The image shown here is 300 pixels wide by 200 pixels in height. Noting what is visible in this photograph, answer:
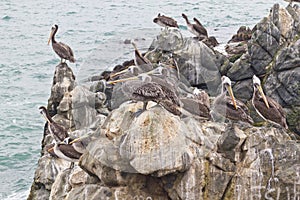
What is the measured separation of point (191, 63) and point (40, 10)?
37128 mm

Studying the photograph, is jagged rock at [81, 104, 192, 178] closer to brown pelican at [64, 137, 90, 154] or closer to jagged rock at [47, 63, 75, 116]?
brown pelican at [64, 137, 90, 154]

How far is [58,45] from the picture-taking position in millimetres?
19438

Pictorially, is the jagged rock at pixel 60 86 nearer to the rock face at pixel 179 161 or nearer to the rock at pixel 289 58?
the rock at pixel 289 58

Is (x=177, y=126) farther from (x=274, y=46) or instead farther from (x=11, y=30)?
(x=11, y=30)

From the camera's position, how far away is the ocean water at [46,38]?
2470 centimetres

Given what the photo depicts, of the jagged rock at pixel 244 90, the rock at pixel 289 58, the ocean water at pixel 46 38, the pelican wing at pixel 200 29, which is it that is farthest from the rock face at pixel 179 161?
the pelican wing at pixel 200 29

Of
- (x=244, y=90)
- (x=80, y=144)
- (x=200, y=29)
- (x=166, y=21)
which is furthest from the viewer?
(x=200, y=29)

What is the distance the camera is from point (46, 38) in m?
43.4

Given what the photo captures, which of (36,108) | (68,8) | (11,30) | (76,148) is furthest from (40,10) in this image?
(76,148)

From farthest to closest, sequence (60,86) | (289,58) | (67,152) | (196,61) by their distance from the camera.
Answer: (196,61) < (60,86) < (289,58) < (67,152)

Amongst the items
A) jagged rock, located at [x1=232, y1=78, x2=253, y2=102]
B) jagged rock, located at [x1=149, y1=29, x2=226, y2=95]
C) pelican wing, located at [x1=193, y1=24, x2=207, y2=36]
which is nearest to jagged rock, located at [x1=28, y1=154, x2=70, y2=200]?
jagged rock, located at [x1=232, y1=78, x2=253, y2=102]

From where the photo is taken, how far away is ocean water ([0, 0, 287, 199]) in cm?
2470

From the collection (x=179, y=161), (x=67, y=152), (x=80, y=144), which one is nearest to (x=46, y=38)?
(x=67, y=152)

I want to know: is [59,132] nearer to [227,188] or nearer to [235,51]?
[227,188]
